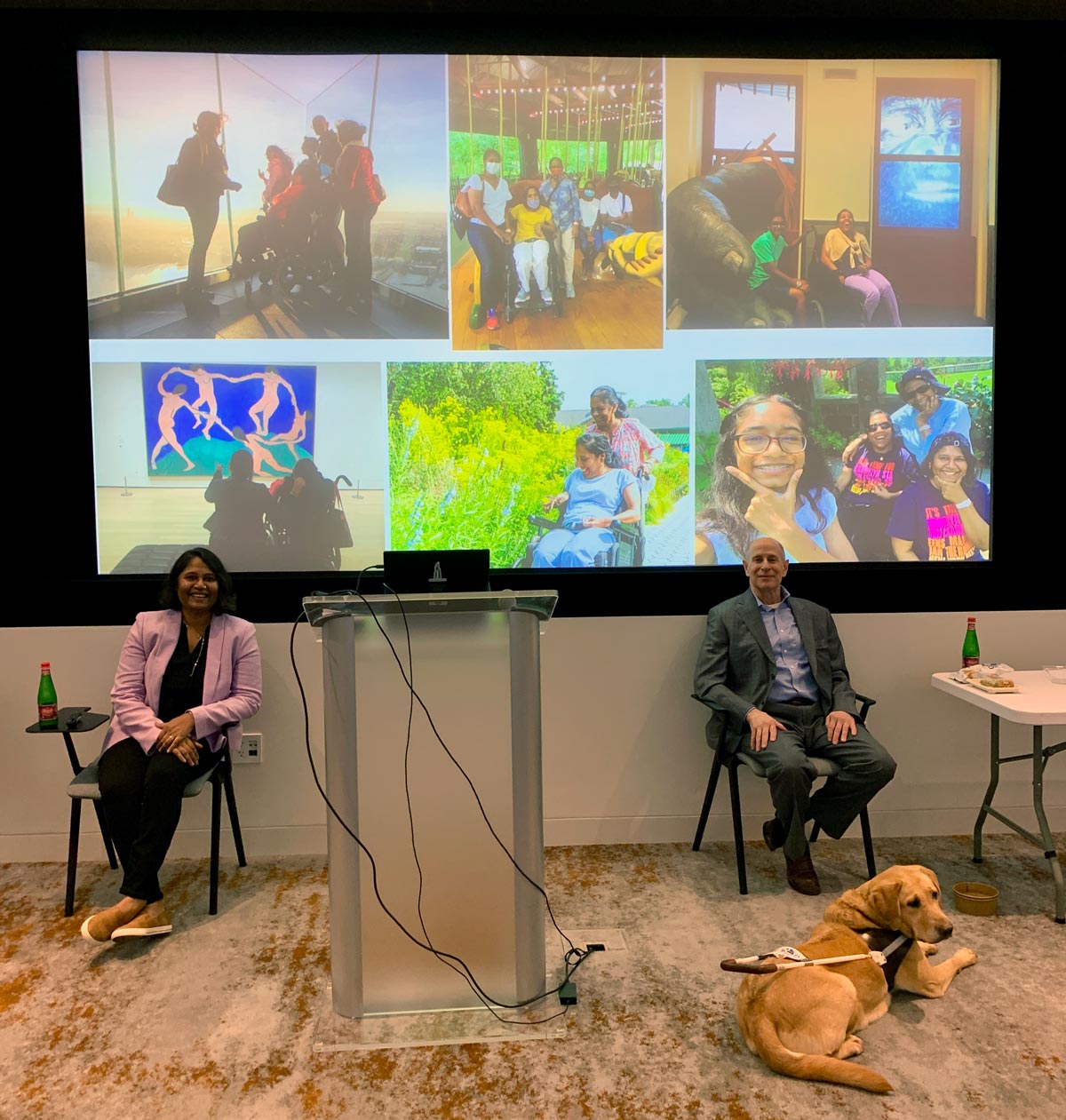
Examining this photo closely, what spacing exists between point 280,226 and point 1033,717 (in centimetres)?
318

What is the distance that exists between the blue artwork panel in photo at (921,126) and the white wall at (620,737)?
6.10ft

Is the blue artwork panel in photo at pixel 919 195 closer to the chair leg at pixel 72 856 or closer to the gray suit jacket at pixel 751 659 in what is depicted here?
the gray suit jacket at pixel 751 659

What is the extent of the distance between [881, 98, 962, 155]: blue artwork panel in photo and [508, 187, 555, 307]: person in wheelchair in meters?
1.38

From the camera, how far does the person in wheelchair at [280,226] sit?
3.71 metres

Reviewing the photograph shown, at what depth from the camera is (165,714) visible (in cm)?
341

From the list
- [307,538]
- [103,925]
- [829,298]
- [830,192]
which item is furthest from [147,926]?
[830,192]

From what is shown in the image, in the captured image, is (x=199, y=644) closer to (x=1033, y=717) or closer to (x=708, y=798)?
(x=708, y=798)

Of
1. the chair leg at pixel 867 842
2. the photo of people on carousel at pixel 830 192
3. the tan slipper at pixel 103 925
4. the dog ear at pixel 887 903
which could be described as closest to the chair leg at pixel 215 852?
the tan slipper at pixel 103 925

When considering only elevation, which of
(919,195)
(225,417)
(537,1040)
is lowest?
(537,1040)

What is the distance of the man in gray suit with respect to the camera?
11.0ft

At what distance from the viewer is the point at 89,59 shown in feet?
11.9

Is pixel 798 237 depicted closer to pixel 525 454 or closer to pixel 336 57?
pixel 525 454

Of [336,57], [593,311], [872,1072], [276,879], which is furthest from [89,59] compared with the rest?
[872,1072]

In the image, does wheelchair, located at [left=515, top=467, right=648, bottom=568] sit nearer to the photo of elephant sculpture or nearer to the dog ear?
the photo of elephant sculpture
